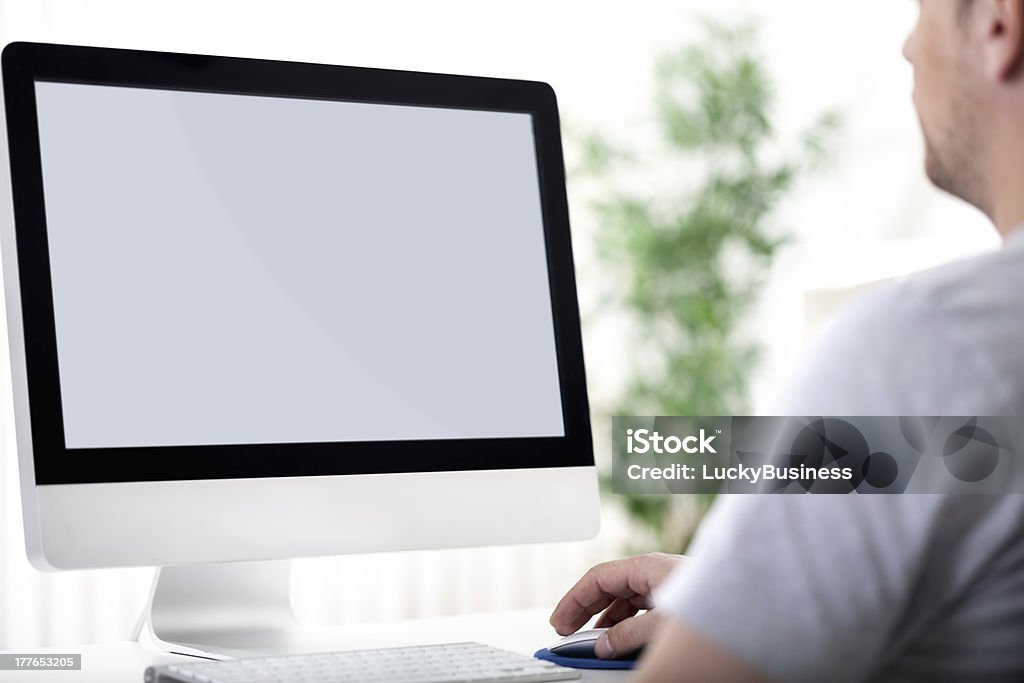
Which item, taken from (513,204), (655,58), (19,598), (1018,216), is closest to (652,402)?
(655,58)

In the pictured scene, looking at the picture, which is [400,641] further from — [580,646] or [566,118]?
[566,118]

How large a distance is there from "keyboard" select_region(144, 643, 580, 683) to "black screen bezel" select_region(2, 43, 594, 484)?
20 centimetres

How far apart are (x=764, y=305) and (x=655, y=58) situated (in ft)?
3.15

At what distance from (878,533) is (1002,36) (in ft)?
0.98

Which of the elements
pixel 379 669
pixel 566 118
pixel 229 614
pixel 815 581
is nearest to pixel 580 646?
pixel 379 669

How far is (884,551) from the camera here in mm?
477

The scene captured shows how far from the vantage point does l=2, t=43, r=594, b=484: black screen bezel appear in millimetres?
900

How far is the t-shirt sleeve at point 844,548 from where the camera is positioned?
1.56ft

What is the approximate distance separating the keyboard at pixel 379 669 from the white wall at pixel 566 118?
1.86m

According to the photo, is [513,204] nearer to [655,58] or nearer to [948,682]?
[948,682]

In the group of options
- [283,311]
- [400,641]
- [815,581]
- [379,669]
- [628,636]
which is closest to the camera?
[815,581]

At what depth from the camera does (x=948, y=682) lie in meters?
0.53

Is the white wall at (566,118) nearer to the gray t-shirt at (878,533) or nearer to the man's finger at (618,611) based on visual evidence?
the man's finger at (618,611)

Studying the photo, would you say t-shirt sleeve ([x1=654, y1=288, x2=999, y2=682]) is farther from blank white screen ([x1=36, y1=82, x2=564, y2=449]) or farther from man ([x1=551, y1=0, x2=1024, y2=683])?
blank white screen ([x1=36, y1=82, x2=564, y2=449])
